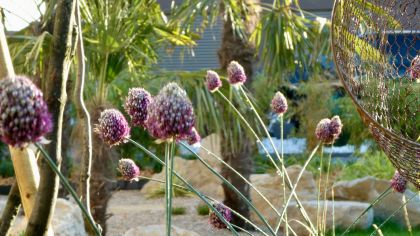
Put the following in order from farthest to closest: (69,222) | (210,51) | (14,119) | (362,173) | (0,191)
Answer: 1. (210,51)
2. (0,191)
3. (362,173)
4. (69,222)
5. (14,119)

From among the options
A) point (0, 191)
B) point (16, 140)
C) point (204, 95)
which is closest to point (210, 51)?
point (0, 191)

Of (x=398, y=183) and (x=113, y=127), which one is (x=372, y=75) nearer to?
(x=398, y=183)

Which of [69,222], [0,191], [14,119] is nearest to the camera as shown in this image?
[14,119]

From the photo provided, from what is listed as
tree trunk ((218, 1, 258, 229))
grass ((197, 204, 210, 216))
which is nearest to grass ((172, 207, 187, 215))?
grass ((197, 204, 210, 216))

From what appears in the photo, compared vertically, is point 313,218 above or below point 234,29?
below

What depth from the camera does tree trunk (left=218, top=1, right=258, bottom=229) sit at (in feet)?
25.5

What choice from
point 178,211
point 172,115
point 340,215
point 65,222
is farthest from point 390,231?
point 172,115

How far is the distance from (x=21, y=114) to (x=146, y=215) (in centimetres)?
812

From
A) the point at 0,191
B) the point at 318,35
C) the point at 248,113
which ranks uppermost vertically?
the point at 318,35

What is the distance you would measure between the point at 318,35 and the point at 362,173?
12.3 feet

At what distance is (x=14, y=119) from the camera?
1.31 m

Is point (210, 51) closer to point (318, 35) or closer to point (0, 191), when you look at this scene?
point (0, 191)

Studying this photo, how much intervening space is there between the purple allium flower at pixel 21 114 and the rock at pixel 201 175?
8.92 m

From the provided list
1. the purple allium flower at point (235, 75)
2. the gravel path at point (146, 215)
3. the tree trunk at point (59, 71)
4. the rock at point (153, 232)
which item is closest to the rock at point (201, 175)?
the gravel path at point (146, 215)
